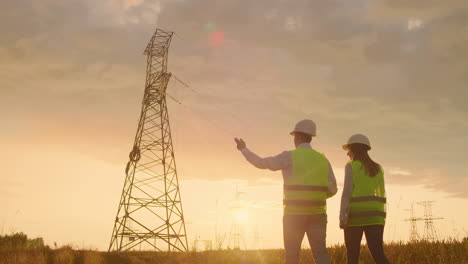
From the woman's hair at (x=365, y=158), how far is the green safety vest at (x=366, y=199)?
0.06 meters

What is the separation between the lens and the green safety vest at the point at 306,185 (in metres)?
7.33

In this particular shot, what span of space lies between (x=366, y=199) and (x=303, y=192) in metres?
1.15

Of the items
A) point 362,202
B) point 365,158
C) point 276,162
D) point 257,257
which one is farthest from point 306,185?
point 257,257

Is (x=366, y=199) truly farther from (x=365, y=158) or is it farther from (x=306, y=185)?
(x=306, y=185)

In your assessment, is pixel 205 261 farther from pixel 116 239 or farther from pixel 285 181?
pixel 116 239

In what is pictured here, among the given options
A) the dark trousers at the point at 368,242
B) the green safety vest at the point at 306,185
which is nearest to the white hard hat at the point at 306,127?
the green safety vest at the point at 306,185

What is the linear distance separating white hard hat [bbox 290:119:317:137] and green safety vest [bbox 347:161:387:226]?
0.86 m

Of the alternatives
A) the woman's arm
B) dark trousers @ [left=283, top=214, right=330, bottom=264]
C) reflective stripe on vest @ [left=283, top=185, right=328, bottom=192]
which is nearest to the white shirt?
reflective stripe on vest @ [left=283, top=185, right=328, bottom=192]

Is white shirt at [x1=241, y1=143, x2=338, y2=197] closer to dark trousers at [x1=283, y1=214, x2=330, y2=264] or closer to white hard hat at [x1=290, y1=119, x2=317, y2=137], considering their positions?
white hard hat at [x1=290, y1=119, x2=317, y2=137]

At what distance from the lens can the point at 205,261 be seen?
483 inches

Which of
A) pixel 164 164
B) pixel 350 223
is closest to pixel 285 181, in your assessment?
pixel 350 223

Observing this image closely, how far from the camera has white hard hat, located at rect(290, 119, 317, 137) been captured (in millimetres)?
7738

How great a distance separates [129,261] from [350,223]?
7804mm

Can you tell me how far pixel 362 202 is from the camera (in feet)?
25.6
